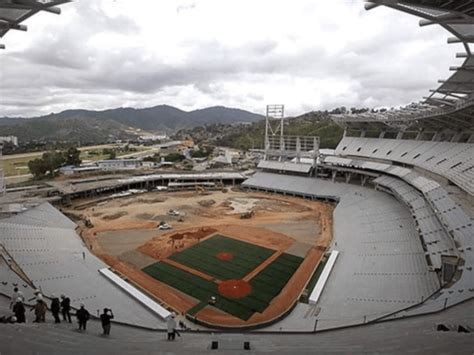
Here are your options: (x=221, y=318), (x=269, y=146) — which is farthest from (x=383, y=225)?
(x=269, y=146)

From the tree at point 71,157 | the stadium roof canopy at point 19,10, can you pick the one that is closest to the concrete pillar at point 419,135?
the stadium roof canopy at point 19,10

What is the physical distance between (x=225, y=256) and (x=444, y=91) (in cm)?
2107

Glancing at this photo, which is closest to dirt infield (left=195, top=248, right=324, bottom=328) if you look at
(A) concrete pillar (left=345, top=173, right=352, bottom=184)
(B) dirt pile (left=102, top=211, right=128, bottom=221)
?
(B) dirt pile (left=102, top=211, right=128, bottom=221)

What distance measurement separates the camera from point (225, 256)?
91.2 ft

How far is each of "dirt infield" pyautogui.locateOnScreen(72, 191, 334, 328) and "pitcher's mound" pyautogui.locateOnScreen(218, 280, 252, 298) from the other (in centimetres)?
6

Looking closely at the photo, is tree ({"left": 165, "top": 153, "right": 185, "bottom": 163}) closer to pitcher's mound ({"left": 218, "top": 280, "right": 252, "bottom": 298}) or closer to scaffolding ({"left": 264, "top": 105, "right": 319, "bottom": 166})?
scaffolding ({"left": 264, "top": 105, "right": 319, "bottom": 166})

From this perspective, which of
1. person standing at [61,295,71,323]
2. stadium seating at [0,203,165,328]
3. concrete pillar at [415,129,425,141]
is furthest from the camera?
concrete pillar at [415,129,425,141]

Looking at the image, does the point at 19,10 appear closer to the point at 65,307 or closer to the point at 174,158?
the point at 65,307

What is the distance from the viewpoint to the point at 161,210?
141 feet

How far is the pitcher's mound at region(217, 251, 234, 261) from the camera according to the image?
2741 centimetres

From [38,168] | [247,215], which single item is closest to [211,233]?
[247,215]

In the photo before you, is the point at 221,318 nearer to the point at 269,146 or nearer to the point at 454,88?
the point at 454,88

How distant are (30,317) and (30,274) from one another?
34.2ft

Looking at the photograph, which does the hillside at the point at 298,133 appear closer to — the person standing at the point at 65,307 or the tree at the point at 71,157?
the tree at the point at 71,157
